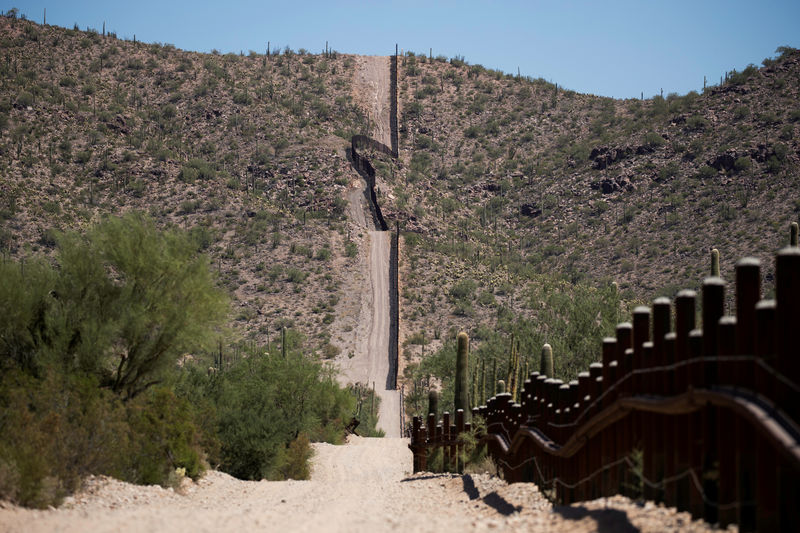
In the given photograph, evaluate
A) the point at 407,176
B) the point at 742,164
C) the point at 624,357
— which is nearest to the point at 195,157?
the point at 407,176

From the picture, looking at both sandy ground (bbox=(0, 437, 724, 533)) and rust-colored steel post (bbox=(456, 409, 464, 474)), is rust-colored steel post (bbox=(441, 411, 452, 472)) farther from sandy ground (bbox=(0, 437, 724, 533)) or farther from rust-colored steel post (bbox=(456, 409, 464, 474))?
sandy ground (bbox=(0, 437, 724, 533))

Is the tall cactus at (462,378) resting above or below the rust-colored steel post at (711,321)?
below

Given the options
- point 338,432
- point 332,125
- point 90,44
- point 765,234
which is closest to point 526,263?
point 765,234

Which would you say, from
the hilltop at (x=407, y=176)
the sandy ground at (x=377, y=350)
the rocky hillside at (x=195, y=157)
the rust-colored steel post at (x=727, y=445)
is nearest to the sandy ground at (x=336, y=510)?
the rust-colored steel post at (x=727, y=445)

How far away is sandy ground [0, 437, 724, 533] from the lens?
31.8ft

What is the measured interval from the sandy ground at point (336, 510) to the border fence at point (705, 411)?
1.39 ft

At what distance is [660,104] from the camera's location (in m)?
108

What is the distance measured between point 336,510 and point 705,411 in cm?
910

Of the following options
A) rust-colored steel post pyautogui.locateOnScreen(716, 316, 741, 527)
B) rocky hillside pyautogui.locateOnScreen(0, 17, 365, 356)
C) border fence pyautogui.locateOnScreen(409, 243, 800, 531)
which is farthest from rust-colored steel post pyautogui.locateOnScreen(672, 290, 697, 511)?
rocky hillside pyautogui.locateOnScreen(0, 17, 365, 356)

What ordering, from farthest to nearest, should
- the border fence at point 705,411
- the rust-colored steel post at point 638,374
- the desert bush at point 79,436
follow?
1. the desert bush at point 79,436
2. the rust-colored steel post at point 638,374
3. the border fence at point 705,411

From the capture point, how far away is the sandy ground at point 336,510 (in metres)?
9.70

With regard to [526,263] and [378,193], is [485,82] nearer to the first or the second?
[378,193]

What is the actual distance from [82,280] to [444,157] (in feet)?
314

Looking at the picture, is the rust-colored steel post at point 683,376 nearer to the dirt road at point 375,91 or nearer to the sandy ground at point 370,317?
the sandy ground at point 370,317
